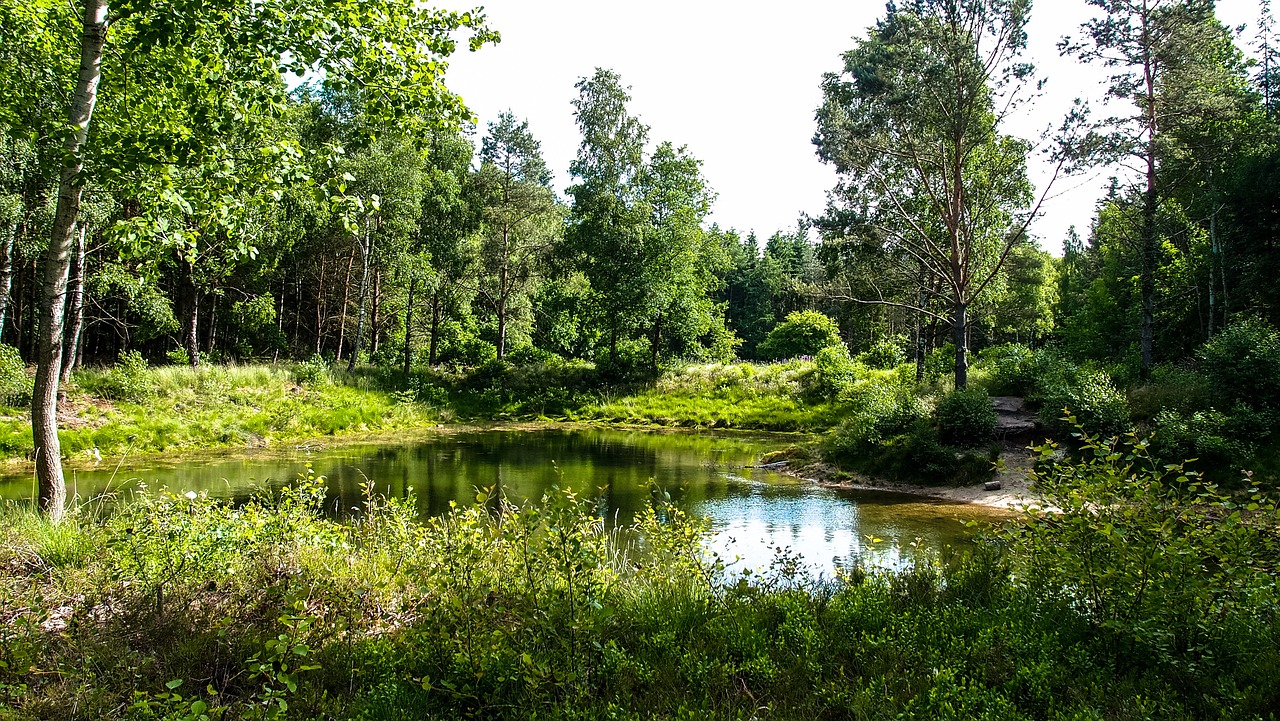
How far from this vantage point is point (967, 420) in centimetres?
1666

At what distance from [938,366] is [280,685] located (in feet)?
77.6

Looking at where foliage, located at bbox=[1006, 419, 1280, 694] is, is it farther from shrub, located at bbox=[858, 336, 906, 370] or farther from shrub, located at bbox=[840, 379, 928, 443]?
shrub, located at bbox=[858, 336, 906, 370]

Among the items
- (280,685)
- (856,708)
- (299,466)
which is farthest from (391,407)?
(856,708)

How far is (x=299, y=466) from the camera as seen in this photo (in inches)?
650

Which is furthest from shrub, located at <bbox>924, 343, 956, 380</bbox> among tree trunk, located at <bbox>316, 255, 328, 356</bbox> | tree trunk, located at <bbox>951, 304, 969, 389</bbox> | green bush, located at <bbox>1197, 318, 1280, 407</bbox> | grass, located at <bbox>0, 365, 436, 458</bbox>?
tree trunk, located at <bbox>316, 255, 328, 356</bbox>

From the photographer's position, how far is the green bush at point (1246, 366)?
1381 cm

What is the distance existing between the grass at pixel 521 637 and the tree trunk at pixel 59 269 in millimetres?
476

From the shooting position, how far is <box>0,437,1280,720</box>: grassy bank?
3945mm

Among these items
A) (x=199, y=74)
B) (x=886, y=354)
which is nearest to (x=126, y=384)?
(x=199, y=74)

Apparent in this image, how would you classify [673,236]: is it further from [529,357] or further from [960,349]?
[960,349]

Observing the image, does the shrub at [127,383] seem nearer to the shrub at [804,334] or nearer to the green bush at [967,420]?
the green bush at [967,420]

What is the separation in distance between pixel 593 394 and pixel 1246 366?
24784 mm

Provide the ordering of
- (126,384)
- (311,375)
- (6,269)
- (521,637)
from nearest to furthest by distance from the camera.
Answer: (521,637) < (6,269) < (126,384) < (311,375)

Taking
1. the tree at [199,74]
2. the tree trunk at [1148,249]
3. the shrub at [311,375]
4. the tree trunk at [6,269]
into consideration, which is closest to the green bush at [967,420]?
the tree trunk at [1148,249]
